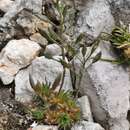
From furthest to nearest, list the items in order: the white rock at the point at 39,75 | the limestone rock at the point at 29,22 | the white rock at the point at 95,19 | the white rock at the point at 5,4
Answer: the white rock at the point at 5,4 → the limestone rock at the point at 29,22 → the white rock at the point at 95,19 → the white rock at the point at 39,75

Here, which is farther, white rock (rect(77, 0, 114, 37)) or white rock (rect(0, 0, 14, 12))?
white rock (rect(0, 0, 14, 12))

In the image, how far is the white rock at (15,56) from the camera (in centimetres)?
481

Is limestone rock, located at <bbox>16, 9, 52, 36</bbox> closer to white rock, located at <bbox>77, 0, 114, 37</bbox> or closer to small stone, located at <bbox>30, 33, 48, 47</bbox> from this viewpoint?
small stone, located at <bbox>30, 33, 48, 47</bbox>

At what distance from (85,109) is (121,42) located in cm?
80

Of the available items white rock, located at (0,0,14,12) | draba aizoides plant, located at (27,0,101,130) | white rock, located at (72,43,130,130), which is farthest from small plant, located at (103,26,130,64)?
white rock, located at (0,0,14,12)

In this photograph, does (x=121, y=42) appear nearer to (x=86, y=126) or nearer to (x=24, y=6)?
(x=86, y=126)

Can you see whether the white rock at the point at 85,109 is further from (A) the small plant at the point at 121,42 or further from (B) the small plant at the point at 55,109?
(A) the small plant at the point at 121,42

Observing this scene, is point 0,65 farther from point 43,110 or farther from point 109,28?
point 109,28

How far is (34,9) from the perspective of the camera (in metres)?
5.25

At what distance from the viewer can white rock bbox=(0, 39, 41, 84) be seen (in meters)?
4.81

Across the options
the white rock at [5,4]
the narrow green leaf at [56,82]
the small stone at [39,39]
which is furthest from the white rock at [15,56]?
the white rock at [5,4]

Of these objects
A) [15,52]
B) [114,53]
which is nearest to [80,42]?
[114,53]

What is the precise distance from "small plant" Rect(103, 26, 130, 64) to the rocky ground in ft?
0.21

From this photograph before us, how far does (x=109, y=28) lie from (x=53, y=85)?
99 centimetres
